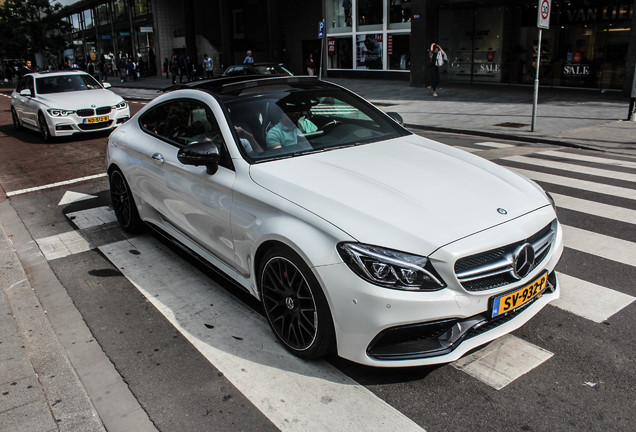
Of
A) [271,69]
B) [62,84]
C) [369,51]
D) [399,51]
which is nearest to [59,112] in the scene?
[62,84]

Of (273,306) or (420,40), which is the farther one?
(420,40)

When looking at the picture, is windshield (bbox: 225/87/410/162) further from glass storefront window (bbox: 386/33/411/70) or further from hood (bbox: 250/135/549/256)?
glass storefront window (bbox: 386/33/411/70)

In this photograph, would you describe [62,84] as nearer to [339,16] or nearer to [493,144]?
[493,144]

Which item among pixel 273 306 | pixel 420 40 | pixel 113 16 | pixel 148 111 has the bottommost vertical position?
pixel 273 306

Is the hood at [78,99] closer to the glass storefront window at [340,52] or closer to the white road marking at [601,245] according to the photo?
the white road marking at [601,245]

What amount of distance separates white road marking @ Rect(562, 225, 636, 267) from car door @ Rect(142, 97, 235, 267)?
340cm

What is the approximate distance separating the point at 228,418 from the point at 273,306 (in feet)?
2.77

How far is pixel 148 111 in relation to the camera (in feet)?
18.5

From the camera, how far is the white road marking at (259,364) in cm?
295

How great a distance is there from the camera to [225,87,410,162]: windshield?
13.6 feet

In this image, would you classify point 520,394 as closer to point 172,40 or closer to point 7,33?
point 172,40

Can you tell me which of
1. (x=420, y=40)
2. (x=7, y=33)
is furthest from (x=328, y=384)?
(x=7, y=33)

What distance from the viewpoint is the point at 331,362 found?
11.5 ft

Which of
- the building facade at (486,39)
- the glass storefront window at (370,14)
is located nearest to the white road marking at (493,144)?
the building facade at (486,39)
